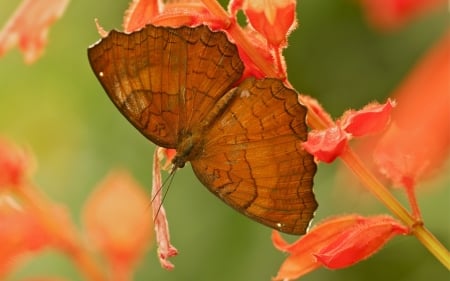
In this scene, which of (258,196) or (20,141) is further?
(20,141)

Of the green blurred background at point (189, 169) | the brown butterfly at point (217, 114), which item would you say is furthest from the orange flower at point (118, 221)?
the brown butterfly at point (217, 114)

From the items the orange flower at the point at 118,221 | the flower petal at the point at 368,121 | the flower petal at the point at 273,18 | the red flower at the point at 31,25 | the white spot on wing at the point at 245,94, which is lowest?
the orange flower at the point at 118,221

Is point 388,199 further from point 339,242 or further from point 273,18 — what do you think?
point 273,18

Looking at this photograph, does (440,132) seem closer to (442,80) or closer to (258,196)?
(442,80)

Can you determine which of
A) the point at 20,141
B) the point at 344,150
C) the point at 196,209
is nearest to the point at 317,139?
the point at 344,150

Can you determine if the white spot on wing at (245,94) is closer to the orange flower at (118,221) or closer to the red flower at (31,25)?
the red flower at (31,25)

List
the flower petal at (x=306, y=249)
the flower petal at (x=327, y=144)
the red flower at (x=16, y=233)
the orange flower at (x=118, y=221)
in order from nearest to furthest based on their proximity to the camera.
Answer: the flower petal at (x=327, y=144), the flower petal at (x=306, y=249), the red flower at (x=16, y=233), the orange flower at (x=118, y=221)

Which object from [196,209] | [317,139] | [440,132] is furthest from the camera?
[196,209]
